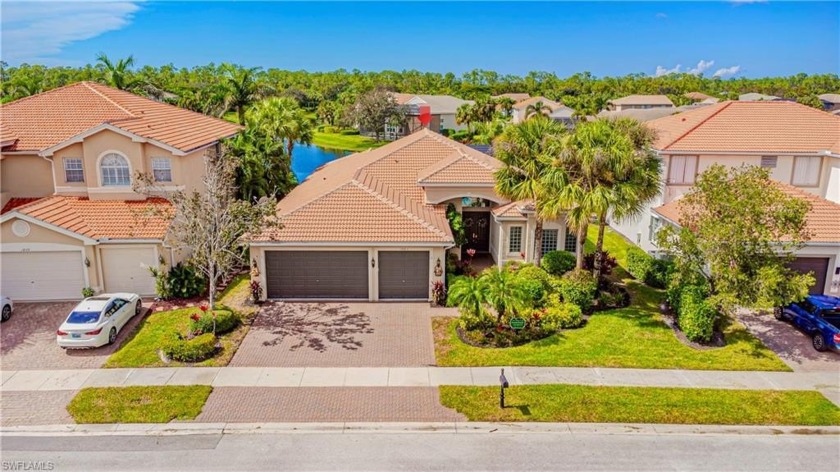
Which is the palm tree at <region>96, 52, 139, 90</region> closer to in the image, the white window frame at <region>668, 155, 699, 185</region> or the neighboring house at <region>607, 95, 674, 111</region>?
the white window frame at <region>668, 155, 699, 185</region>

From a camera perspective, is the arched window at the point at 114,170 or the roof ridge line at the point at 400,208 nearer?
the roof ridge line at the point at 400,208

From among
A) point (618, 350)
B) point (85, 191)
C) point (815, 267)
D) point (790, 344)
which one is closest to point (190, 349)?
point (85, 191)

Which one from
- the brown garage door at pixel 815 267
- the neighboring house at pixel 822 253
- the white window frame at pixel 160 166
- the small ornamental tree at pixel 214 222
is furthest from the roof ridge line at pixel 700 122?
the white window frame at pixel 160 166

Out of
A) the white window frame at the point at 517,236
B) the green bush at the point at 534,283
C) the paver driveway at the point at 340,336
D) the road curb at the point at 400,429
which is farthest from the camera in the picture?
the white window frame at the point at 517,236

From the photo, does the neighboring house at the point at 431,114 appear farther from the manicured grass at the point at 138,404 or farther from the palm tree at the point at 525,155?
the manicured grass at the point at 138,404

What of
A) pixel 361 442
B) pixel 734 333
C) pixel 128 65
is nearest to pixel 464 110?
pixel 128 65

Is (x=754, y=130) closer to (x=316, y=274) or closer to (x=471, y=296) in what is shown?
(x=471, y=296)

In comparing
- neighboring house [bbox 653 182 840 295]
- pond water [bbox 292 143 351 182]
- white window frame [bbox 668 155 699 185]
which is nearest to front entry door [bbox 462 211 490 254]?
white window frame [bbox 668 155 699 185]
